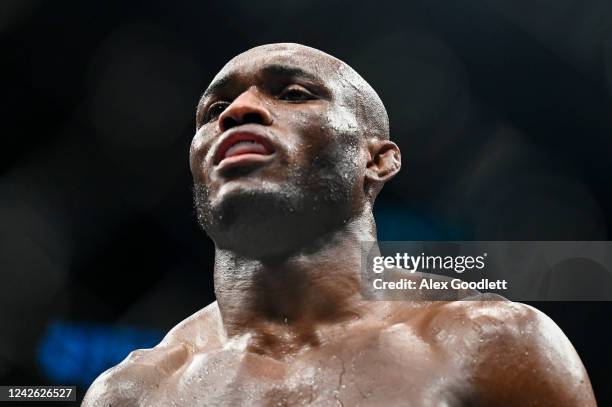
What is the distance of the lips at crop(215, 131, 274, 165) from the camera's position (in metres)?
1.42

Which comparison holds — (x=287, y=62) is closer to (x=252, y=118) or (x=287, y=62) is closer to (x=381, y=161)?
(x=252, y=118)

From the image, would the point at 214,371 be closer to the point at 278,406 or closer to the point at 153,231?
the point at 278,406

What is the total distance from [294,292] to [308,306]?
0.04 meters

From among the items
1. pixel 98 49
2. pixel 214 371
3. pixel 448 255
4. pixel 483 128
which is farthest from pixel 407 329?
pixel 98 49

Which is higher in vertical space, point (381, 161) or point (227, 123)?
point (227, 123)

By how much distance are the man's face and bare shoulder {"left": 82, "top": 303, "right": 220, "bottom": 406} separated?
7.3 inches

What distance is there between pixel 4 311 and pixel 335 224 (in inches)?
78.2

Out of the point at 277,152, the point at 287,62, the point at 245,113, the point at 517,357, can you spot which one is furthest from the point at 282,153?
the point at 517,357

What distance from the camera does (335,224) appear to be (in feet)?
4.83

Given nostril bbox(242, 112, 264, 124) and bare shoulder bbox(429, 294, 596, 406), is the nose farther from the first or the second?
bare shoulder bbox(429, 294, 596, 406)

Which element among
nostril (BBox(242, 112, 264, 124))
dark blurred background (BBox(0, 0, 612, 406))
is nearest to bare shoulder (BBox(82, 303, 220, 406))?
nostril (BBox(242, 112, 264, 124))

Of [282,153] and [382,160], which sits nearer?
[282,153]

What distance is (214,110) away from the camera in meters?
1.60

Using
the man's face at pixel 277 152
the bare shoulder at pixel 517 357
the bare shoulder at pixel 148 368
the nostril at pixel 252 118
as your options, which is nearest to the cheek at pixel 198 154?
the man's face at pixel 277 152
